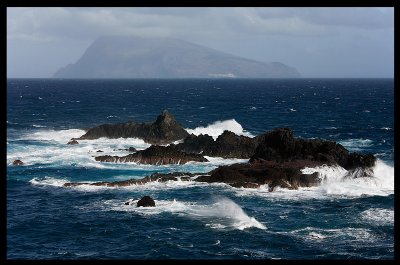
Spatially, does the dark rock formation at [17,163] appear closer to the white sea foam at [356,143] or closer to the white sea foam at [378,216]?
the white sea foam at [378,216]

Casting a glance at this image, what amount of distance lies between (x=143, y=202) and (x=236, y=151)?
83.9 ft

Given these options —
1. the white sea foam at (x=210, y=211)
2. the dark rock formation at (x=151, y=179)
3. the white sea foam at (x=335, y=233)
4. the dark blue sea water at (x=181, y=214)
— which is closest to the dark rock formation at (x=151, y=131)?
the dark blue sea water at (x=181, y=214)

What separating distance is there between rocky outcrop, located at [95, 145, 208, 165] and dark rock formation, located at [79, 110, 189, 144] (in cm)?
1331

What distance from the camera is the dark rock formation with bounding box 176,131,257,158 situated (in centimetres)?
7456

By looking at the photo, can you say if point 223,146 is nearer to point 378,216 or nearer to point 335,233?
point 378,216

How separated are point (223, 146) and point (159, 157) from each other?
9.60m

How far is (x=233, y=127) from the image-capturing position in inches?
4097

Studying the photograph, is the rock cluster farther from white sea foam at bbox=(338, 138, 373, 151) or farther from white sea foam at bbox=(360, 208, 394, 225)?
white sea foam at bbox=(338, 138, 373, 151)

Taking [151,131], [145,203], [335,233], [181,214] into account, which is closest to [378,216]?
[335,233]

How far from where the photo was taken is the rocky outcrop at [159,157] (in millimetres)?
71188

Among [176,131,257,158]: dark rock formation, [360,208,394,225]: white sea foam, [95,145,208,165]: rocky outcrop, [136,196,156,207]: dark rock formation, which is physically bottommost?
[360,208,394,225]: white sea foam

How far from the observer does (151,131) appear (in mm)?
89312

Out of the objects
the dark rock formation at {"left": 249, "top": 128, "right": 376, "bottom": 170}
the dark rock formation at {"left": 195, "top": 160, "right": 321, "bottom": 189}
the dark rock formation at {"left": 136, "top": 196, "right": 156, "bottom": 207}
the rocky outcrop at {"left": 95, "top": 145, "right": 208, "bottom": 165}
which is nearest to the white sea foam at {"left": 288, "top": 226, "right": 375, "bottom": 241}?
the dark rock formation at {"left": 195, "top": 160, "right": 321, "bottom": 189}

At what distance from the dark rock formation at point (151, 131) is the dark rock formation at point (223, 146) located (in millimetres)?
8223
